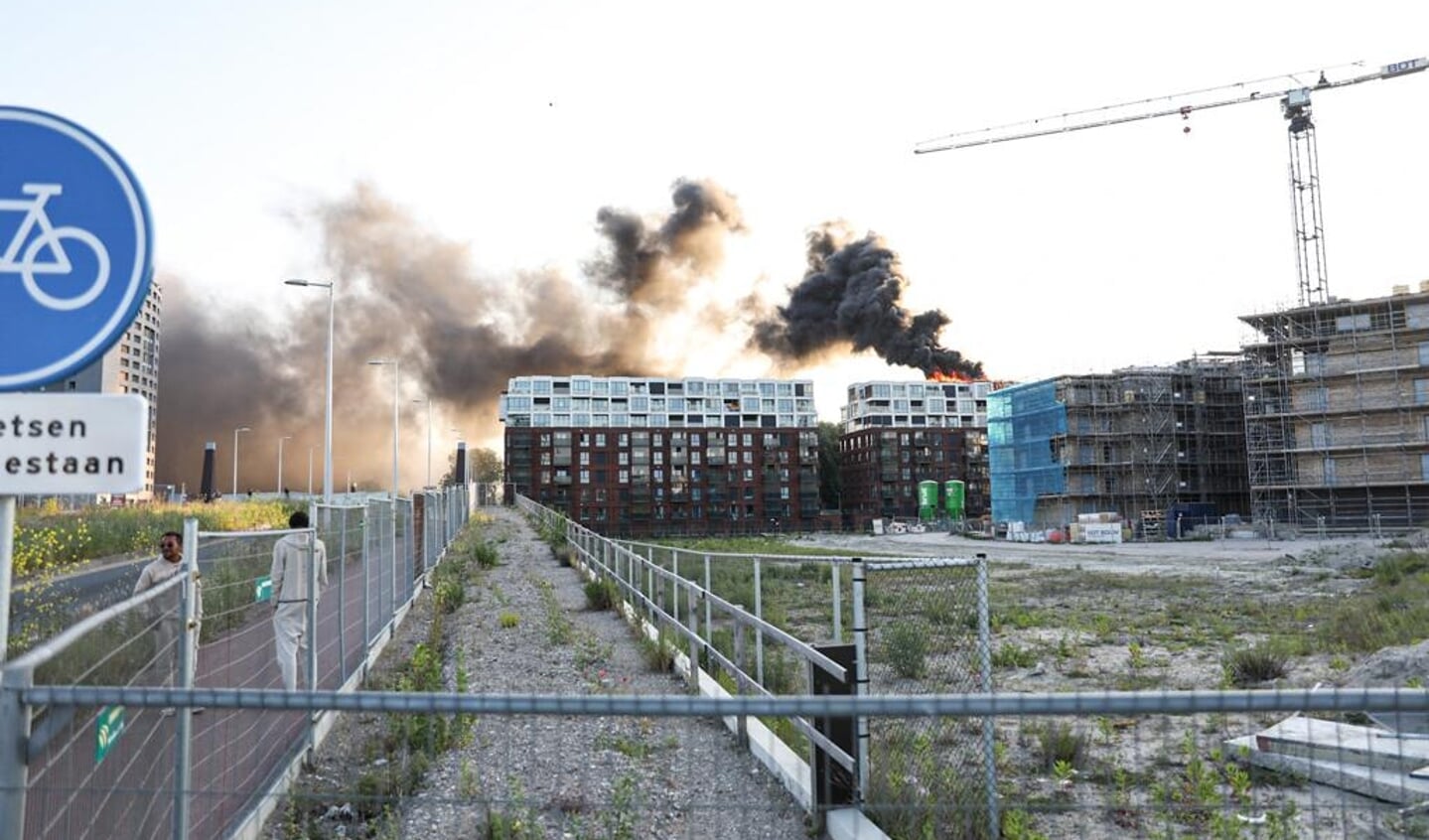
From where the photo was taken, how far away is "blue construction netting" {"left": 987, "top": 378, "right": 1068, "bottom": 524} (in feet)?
225

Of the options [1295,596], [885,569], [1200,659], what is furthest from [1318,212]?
[885,569]

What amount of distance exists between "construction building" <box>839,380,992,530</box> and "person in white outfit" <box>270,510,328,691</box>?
101 m

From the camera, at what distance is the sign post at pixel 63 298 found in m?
2.58

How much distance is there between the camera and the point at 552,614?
14.0 meters

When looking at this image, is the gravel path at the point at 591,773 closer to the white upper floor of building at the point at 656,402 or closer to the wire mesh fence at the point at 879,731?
the wire mesh fence at the point at 879,731

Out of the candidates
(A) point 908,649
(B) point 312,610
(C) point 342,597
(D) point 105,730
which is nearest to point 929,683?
(A) point 908,649

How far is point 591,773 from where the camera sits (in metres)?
5.96

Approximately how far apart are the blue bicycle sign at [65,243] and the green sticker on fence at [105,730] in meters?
1.21

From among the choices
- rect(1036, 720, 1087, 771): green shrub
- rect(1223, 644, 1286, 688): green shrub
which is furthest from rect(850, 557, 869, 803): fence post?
rect(1223, 644, 1286, 688): green shrub

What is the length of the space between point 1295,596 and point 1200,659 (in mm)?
10768

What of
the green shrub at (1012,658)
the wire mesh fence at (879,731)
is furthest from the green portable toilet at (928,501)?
the wire mesh fence at (879,731)

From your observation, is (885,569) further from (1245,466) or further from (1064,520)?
(1245,466)

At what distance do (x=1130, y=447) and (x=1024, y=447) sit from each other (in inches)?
289

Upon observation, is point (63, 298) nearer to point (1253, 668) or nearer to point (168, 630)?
point (168, 630)
